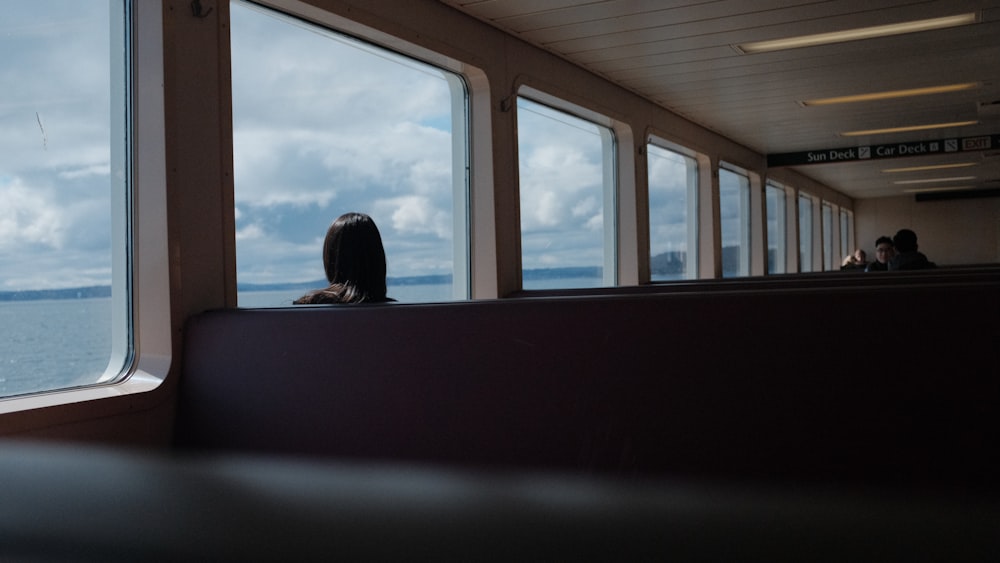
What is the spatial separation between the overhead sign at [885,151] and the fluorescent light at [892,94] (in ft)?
7.89

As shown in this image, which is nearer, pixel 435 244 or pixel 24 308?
pixel 24 308

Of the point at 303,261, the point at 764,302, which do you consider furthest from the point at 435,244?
the point at 764,302

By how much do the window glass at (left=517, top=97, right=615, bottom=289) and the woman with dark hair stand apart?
208cm

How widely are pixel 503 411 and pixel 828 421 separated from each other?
740 millimetres

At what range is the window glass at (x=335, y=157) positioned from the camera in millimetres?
3414

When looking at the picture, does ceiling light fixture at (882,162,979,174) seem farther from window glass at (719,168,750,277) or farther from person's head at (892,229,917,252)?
person's head at (892,229,917,252)

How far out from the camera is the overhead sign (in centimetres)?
948

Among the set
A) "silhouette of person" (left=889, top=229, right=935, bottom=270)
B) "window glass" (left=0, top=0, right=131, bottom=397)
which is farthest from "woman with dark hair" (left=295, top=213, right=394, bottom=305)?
"silhouette of person" (left=889, top=229, right=935, bottom=270)

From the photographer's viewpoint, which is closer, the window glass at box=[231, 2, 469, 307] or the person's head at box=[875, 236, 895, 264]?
the window glass at box=[231, 2, 469, 307]

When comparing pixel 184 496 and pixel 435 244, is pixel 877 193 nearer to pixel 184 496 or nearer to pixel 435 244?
pixel 435 244

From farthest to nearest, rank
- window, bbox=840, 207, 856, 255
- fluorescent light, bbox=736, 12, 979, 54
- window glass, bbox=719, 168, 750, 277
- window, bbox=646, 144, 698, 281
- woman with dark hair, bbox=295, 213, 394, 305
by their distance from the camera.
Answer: window, bbox=840, 207, 856, 255, window glass, bbox=719, 168, 750, 277, window, bbox=646, 144, 698, 281, fluorescent light, bbox=736, 12, 979, 54, woman with dark hair, bbox=295, 213, 394, 305

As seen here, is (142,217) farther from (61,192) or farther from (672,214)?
(672,214)

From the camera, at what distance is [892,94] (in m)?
7.38

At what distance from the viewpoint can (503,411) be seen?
213cm
